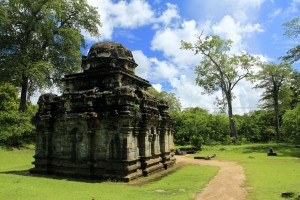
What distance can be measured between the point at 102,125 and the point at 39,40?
18.5m

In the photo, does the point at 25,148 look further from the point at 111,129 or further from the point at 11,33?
the point at 111,129

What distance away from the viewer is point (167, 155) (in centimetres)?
1734

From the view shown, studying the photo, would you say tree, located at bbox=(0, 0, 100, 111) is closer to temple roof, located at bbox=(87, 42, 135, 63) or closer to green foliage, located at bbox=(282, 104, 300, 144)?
temple roof, located at bbox=(87, 42, 135, 63)

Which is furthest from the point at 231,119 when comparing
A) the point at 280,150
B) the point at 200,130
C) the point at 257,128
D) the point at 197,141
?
the point at 257,128

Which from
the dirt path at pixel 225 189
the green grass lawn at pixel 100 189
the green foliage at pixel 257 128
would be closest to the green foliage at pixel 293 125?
the green foliage at pixel 257 128

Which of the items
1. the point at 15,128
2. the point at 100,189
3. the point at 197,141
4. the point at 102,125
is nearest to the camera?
the point at 100,189

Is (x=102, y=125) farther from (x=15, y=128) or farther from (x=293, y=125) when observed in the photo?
(x=293, y=125)

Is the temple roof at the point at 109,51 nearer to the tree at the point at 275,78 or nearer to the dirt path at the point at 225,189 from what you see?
the dirt path at the point at 225,189

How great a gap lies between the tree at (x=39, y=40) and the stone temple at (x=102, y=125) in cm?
1071

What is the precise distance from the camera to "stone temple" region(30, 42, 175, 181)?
12633mm

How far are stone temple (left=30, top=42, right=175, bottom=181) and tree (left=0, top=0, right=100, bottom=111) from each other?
422 inches

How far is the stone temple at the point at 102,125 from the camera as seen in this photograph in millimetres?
12633

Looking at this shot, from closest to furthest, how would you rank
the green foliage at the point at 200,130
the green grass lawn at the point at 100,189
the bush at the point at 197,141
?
the green grass lawn at the point at 100,189 → the bush at the point at 197,141 → the green foliage at the point at 200,130

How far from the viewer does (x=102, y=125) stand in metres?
13.1
